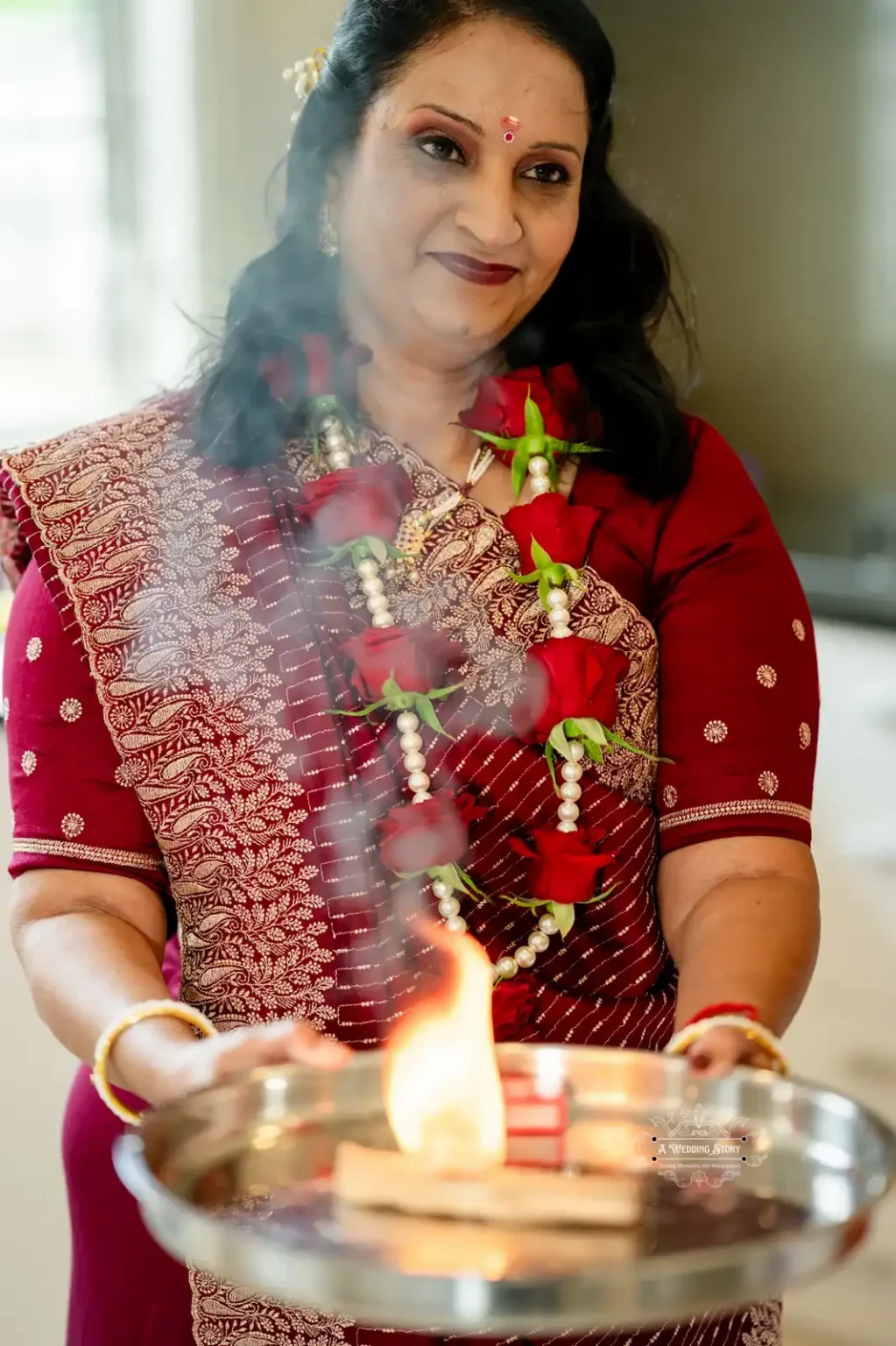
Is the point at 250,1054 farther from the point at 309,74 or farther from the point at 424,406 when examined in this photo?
the point at 309,74

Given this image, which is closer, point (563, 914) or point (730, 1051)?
point (730, 1051)

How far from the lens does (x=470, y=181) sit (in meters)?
1.15

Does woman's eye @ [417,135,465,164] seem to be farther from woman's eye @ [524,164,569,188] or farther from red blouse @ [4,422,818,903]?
red blouse @ [4,422,818,903]

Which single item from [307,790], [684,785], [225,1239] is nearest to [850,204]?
[684,785]

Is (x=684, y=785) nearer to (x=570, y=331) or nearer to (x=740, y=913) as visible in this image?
(x=740, y=913)

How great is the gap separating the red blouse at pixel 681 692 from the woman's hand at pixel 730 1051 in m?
0.31

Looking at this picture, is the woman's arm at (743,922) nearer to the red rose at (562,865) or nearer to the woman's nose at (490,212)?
the red rose at (562,865)

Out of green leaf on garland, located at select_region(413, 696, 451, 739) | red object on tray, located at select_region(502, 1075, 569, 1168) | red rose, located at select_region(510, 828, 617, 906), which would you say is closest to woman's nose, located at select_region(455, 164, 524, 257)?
green leaf on garland, located at select_region(413, 696, 451, 739)

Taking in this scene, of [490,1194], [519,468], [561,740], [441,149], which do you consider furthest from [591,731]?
[490,1194]

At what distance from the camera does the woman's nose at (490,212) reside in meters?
1.12

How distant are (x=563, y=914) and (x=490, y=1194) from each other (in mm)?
565

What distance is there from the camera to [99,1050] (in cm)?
94

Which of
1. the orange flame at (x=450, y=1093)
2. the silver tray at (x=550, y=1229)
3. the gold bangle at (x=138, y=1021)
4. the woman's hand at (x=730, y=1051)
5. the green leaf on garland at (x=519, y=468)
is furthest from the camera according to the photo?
the green leaf on garland at (x=519, y=468)

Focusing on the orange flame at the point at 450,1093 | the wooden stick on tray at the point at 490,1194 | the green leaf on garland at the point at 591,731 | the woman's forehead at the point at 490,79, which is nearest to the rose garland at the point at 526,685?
the green leaf on garland at the point at 591,731
